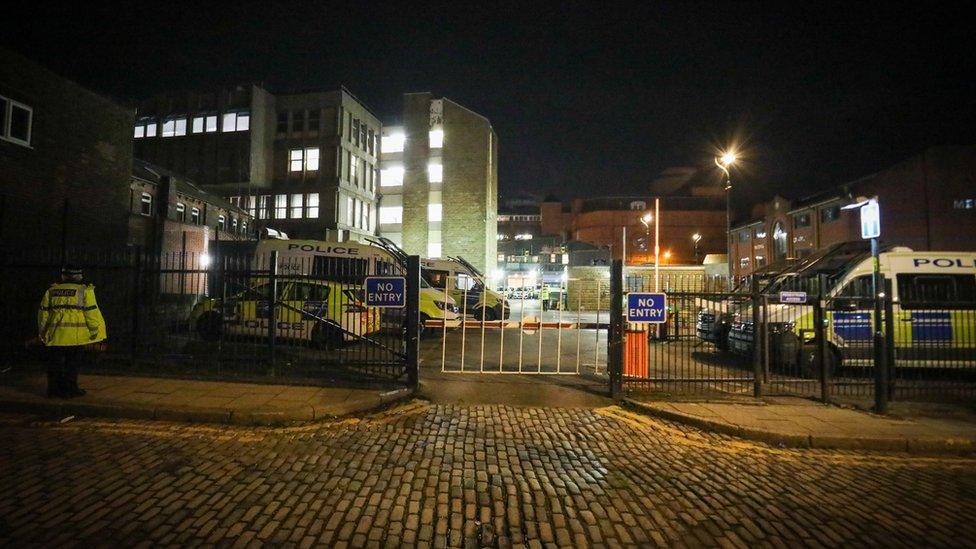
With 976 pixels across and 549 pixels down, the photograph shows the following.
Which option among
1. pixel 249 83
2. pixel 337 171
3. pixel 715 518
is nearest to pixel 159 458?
pixel 715 518

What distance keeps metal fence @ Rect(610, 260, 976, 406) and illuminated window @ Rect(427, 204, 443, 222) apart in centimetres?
2820

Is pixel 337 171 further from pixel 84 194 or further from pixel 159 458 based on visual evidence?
pixel 159 458

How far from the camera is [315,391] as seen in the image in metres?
7.38

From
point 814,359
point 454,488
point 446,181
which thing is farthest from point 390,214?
point 454,488

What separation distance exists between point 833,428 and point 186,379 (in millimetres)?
10300

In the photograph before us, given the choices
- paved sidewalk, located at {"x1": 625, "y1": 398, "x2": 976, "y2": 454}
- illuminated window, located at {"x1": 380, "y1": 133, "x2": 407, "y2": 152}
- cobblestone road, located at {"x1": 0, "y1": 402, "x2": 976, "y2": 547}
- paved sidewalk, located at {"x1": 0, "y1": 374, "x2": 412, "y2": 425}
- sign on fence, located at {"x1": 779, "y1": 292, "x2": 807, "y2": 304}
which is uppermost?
illuminated window, located at {"x1": 380, "y1": 133, "x2": 407, "y2": 152}

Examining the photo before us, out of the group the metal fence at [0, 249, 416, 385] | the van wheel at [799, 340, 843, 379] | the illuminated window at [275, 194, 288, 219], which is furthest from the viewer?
the illuminated window at [275, 194, 288, 219]

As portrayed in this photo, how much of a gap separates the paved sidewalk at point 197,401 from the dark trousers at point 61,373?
151 millimetres

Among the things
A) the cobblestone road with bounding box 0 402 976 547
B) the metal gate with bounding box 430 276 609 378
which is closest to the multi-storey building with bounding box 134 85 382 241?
the metal gate with bounding box 430 276 609 378

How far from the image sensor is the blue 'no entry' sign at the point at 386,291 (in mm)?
7703

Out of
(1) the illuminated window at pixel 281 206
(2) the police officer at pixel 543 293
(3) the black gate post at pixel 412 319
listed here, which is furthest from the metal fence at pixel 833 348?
(1) the illuminated window at pixel 281 206

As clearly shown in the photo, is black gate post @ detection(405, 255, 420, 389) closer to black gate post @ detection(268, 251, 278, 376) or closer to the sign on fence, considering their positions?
black gate post @ detection(268, 251, 278, 376)

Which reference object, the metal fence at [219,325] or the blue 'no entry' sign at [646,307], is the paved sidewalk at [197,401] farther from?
the blue 'no entry' sign at [646,307]

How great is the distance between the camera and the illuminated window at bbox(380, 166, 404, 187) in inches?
1559
